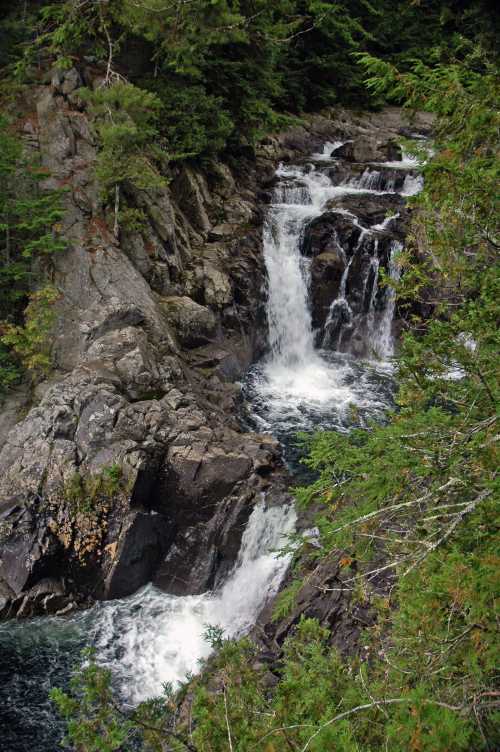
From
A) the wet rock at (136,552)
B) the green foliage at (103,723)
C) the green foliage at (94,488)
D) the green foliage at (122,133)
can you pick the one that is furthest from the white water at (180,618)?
the green foliage at (122,133)

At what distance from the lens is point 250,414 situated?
15680 millimetres

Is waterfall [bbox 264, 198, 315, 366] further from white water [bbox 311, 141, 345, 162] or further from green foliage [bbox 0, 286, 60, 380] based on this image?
green foliage [bbox 0, 286, 60, 380]

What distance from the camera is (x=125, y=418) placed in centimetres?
1169

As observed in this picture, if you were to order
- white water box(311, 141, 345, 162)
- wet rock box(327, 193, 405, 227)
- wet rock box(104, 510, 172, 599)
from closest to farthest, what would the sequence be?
wet rock box(104, 510, 172, 599) → wet rock box(327, 193, 405, 227) → white water box(311, 141, 345, 162)

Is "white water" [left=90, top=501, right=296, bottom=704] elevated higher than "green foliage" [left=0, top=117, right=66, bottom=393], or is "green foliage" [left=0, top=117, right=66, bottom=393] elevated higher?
"green foliage" [left=0, top=117, right=66, bottom=393]

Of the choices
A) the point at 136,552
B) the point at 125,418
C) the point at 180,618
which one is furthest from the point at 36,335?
the point at 180,618

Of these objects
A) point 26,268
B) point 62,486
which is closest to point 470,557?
point 62,486

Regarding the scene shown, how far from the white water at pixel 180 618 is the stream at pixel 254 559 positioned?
0.02 metres

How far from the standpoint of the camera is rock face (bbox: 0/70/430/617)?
428 inches

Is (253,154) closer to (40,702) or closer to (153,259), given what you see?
(153,259)

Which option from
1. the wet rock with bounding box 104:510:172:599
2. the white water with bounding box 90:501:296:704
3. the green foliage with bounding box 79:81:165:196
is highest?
the green foliage with bounding box 79:81:165:196

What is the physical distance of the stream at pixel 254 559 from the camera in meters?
9.13

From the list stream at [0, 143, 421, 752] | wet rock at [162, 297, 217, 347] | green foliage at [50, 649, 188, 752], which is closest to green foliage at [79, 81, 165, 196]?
wet rock at [162, 297, 217, 347]

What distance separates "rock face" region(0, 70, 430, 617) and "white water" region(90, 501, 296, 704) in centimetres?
29
